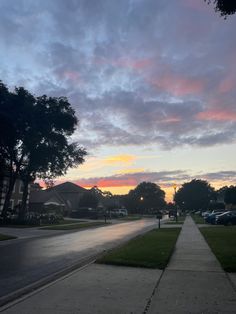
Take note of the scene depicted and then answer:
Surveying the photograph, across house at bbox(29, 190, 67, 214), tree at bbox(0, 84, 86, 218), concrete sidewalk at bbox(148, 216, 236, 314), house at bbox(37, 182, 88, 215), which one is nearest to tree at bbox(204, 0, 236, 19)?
concrete sidewalk at bbox(148, 216, 236, 314)

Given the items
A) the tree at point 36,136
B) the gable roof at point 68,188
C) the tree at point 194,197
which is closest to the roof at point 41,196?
the gable roof at point 68,188

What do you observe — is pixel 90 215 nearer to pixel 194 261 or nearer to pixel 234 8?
pixel 194 261

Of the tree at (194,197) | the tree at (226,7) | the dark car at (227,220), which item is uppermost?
the tree at (194,197)

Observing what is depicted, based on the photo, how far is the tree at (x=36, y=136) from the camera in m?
47.2

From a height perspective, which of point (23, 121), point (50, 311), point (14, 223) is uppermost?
point (23, 121)

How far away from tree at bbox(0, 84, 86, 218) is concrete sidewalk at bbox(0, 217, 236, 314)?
35.9 meters

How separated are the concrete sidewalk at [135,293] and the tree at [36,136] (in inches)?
1413

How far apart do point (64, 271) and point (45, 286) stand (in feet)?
8.24

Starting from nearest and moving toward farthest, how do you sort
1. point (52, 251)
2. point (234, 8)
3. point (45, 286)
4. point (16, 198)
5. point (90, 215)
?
point (234, 8)
point (45, 286)
point (52, 251)
point (16, 198)
point (90, 215)

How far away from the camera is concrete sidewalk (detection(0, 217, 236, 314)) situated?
26.2 ft

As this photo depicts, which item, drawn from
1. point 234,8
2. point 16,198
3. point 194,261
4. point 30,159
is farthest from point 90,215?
point 234,8

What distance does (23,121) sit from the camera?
47.7 meters

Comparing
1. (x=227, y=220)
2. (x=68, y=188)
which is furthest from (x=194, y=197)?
(x=227, y=220)

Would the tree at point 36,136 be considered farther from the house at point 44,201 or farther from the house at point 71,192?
the house at point 71,192
